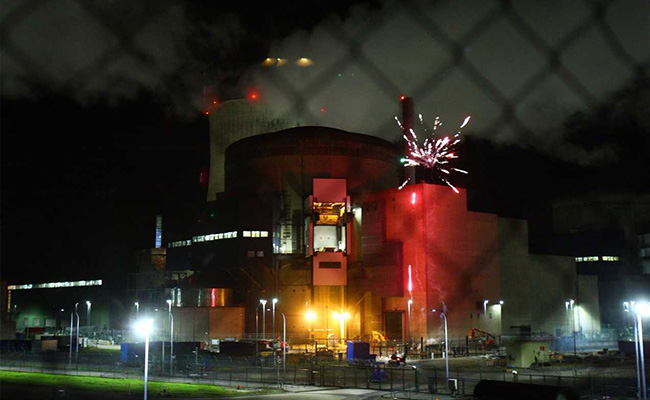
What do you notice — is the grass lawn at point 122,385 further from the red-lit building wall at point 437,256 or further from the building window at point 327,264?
the building window at point 327,264

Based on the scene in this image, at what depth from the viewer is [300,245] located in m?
85.9

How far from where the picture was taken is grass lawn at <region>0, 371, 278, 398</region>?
105 ft

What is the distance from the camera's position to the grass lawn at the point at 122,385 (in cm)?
3212

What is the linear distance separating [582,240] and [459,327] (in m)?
49.9

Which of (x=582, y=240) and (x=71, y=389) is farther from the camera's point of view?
(x=582, y=240)

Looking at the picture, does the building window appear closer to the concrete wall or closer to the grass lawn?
the concrete wall

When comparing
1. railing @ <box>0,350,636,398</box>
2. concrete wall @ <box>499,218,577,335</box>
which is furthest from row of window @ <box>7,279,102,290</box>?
concrete wall @ <box>499,218,577,335</box>

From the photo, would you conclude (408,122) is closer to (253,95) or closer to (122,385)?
(253,95)

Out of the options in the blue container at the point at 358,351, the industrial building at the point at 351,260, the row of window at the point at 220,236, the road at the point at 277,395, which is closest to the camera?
the road at the point at 277,395

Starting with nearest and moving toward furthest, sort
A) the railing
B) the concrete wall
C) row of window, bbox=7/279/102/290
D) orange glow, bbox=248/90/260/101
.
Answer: the railing → the concrete wall → orange glow, bbox=248/90/260/101 → row of window, bbox=7/279/102/290

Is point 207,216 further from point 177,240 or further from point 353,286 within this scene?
point 353,286

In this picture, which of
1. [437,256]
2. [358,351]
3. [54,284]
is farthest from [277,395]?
[54,284]

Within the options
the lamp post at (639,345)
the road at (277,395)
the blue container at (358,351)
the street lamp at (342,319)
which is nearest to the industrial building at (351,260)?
the street lamp at (342,319)

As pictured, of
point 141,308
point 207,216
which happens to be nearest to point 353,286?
point 207,216
